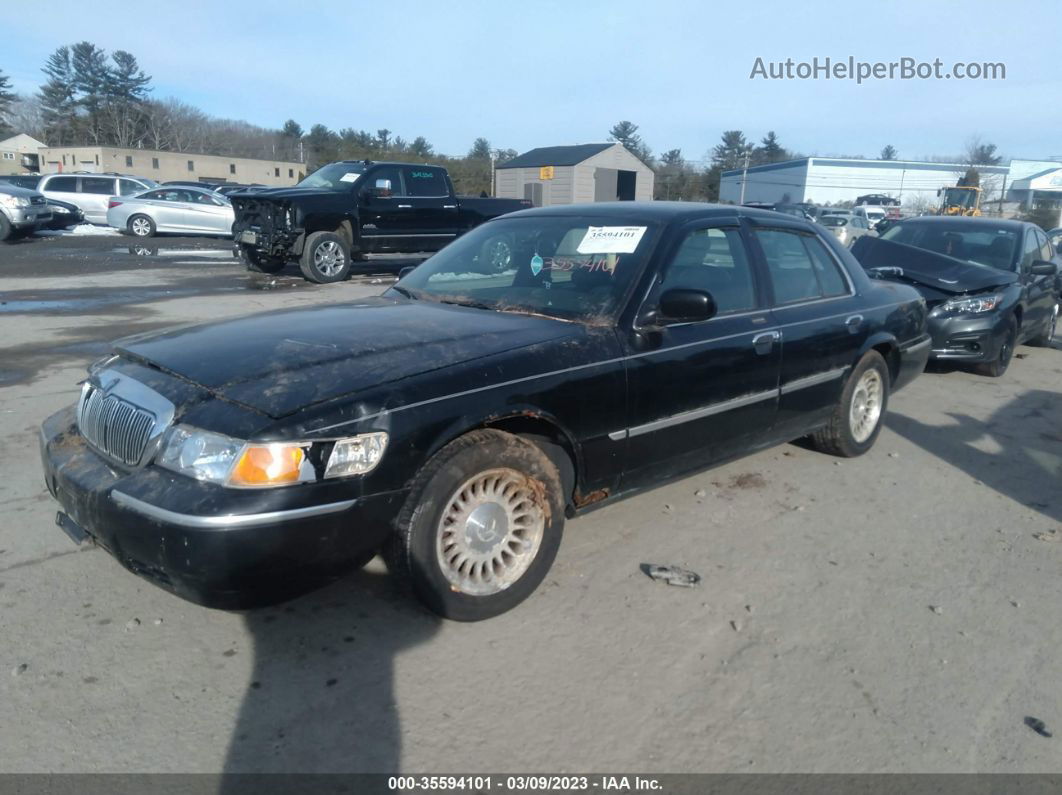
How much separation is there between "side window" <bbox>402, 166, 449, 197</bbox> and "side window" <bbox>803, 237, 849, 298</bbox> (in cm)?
1015

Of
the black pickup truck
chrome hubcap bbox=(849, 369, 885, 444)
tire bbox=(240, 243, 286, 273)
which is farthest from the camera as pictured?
tire bbox=(240, 243, 286, 273)

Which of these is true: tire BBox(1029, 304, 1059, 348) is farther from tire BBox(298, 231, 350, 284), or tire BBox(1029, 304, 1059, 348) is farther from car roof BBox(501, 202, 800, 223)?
tire BBox(298, 231, 350, 284)

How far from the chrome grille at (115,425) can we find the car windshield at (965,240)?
8.28 meters

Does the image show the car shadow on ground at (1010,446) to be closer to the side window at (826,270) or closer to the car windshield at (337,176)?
the side window at (826,270)

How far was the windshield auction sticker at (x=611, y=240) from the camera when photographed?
155 inches

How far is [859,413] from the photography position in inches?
210

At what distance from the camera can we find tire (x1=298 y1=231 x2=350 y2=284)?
13086 millimetres

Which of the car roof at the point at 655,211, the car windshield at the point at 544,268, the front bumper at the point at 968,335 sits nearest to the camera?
the car windshield at the point at 544,268

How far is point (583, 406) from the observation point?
3.40 m

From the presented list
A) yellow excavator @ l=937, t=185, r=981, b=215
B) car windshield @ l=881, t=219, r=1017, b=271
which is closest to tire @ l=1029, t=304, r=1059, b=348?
car windshield @ l=881, t=219, r=1017, b=271

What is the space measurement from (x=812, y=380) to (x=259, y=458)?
3324 mm

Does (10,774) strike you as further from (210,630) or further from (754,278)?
(754,278)

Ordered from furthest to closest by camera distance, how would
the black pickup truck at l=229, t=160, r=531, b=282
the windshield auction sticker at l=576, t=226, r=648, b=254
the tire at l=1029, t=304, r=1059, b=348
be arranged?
the black pickup truck at l=229, t=160, r=531, b=282
the tire at l=1029, t=304, r=1059, b=348
the windshield auction sticker at l=576, t=226, r=648, b=254

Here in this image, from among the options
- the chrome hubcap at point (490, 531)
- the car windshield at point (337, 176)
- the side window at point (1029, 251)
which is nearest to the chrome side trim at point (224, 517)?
the chrome hubcap at point (490, 531)
